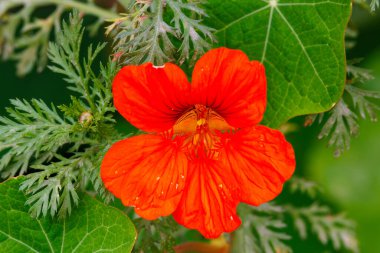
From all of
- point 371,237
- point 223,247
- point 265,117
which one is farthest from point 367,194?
point 265,117

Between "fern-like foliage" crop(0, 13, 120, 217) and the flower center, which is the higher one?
"fern-like foliage" crop(0, 13, 120, 217)

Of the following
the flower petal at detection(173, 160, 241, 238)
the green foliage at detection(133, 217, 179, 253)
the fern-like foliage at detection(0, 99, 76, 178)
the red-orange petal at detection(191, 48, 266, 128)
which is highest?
the fern-like foliage at detection(0, 99, 76, 178)

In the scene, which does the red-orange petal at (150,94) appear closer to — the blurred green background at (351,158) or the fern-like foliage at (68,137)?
the fern-like foliage at (68,137)

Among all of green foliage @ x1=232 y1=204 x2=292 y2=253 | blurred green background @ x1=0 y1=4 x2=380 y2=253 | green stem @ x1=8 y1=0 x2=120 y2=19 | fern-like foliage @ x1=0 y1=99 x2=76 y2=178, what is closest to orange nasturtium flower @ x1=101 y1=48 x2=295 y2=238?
fern-like foliage @ x1=0 y1=99 x2=76 y2=178

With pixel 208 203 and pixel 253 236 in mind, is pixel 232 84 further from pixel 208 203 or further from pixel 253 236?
pixel 253 236

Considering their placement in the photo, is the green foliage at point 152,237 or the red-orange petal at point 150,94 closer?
the red-orange petal at point 150,94

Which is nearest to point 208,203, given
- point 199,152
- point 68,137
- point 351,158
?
point 199,152

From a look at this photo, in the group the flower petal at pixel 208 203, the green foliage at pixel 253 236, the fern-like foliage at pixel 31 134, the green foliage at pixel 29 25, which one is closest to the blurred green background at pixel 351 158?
the green foliage at pixel 29 25

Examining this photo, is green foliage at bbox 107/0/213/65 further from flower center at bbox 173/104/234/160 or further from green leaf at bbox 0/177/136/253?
green leaf at bbox 0/177/136/253
